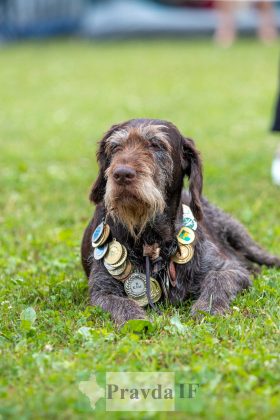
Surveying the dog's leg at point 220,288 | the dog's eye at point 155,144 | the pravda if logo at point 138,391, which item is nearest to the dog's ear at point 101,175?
the dog's eye at point 155,144

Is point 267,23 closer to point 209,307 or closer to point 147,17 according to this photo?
point 147,17

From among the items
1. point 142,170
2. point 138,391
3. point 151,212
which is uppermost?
point 142,170

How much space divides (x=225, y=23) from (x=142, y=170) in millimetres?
22799

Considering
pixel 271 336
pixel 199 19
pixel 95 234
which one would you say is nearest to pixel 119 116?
pixel 95 234

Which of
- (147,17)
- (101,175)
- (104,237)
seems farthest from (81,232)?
(147,17)

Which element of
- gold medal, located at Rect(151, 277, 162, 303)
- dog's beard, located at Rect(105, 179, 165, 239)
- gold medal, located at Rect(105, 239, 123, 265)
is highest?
dog's beard, located at Rect(105, 179, 165, 239)

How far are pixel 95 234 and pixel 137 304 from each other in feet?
2.13

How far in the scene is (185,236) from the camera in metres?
5.43

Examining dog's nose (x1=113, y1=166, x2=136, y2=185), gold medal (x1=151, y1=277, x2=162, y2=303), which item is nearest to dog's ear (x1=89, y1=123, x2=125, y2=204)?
dog's nose (x1=113, y1=166, x2=136, y2=185)

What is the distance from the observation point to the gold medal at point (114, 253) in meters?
5.30

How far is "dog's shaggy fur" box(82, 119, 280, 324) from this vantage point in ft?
16.4

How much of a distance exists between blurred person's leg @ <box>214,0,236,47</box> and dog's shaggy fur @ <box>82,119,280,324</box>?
20547 mm

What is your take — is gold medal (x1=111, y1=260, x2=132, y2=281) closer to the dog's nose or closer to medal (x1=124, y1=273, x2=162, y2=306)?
medal (x1=124, y1=273, x2=162, y2=306)

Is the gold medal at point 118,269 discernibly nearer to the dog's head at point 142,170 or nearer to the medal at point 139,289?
the medal at point 139,289
